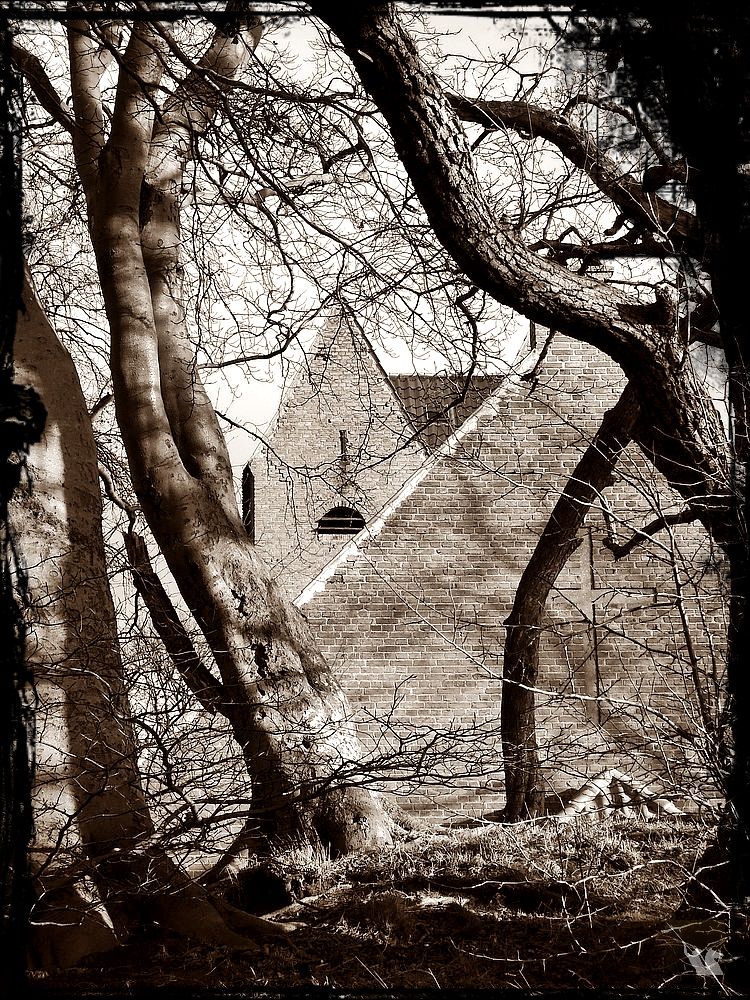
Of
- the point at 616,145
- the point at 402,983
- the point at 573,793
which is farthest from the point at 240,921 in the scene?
A: the point at 616,145

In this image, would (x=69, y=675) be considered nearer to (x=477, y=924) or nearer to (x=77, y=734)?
(x=77, y=734)

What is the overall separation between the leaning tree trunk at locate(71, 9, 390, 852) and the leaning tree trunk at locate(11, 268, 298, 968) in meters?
1.01

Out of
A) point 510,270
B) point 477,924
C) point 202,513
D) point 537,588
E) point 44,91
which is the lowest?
point 477,924

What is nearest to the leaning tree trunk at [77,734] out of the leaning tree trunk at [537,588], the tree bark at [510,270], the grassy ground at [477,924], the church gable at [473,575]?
the grassy ground at [477,924]

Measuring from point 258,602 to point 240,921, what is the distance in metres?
2.01

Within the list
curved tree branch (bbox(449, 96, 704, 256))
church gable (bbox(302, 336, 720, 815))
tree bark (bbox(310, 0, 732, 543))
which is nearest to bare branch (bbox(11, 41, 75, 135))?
curved tree branch (bbox(449, 96, 704, 256))

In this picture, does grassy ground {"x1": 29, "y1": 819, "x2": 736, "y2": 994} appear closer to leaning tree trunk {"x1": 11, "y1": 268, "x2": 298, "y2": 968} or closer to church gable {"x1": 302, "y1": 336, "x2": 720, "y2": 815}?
leaning tree trunk {"x1": 11, "y1": 268, "x2": 298, "y2": 968}

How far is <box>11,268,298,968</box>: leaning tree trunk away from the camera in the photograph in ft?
12.6

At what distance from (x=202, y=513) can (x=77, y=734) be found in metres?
1.99

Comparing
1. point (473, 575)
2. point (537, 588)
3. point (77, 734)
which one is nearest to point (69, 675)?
point (77, 734)

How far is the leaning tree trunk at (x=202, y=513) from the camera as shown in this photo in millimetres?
5492

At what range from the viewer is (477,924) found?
4453 millimetres

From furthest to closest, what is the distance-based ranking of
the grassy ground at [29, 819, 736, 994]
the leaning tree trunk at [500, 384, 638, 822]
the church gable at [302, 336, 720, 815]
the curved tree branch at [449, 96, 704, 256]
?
the church gable at [302, 336, 720, 815] < the leaning tree trunk at [500, 384, 638, 822] < the curved tree branch at [449, 96, 704, 256] < the grassy ground at [29, 819, 736, 994]

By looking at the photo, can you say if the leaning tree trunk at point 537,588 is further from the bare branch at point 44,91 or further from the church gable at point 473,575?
the bare branch at point 44,91
